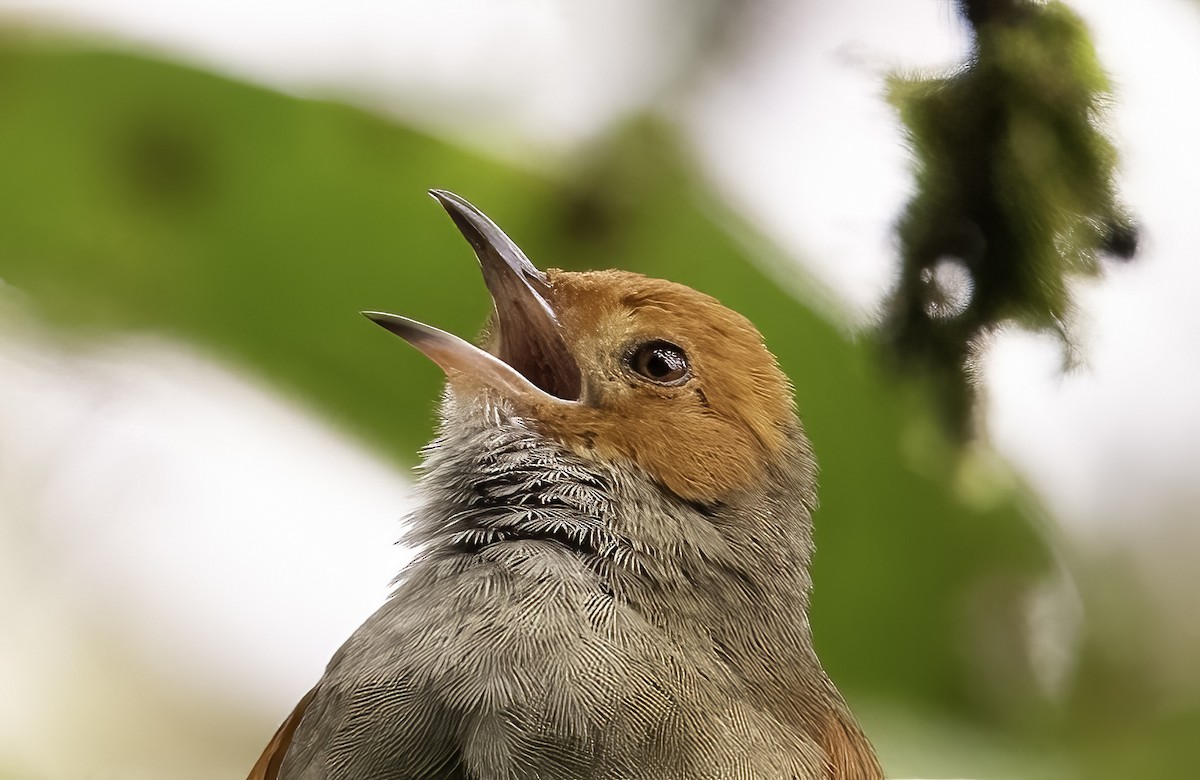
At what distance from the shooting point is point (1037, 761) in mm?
1820

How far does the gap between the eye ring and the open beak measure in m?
0.07

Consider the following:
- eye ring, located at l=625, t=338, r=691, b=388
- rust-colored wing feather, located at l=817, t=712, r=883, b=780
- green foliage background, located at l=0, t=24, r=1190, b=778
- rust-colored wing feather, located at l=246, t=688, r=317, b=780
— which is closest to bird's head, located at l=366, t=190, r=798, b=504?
eye ring, located at l=625, t=338, r=691, b=388

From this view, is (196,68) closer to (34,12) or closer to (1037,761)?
(34,12)

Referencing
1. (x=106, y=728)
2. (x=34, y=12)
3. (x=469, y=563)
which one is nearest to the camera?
(x=469, y=563)

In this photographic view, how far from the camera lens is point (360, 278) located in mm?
1830

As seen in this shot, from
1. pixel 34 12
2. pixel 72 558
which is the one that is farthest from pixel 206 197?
pixel 72 558

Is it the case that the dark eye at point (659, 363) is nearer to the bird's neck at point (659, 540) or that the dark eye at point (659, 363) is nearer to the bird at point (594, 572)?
the bird at point (594, 572)

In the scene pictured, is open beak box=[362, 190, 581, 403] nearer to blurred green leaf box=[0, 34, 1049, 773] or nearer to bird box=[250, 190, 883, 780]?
bird box=[250, 190, 883, 780]

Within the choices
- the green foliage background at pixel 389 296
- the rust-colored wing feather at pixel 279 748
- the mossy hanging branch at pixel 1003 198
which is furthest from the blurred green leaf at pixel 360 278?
the rust-colored wing feather at pixel 279 748

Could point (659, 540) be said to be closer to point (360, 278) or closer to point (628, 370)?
point (628, 370)

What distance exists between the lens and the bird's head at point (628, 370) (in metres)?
1.16

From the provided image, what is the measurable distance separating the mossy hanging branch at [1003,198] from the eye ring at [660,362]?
2.35ft

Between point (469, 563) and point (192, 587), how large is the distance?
864 mm

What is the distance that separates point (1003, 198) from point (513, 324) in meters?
0.95
